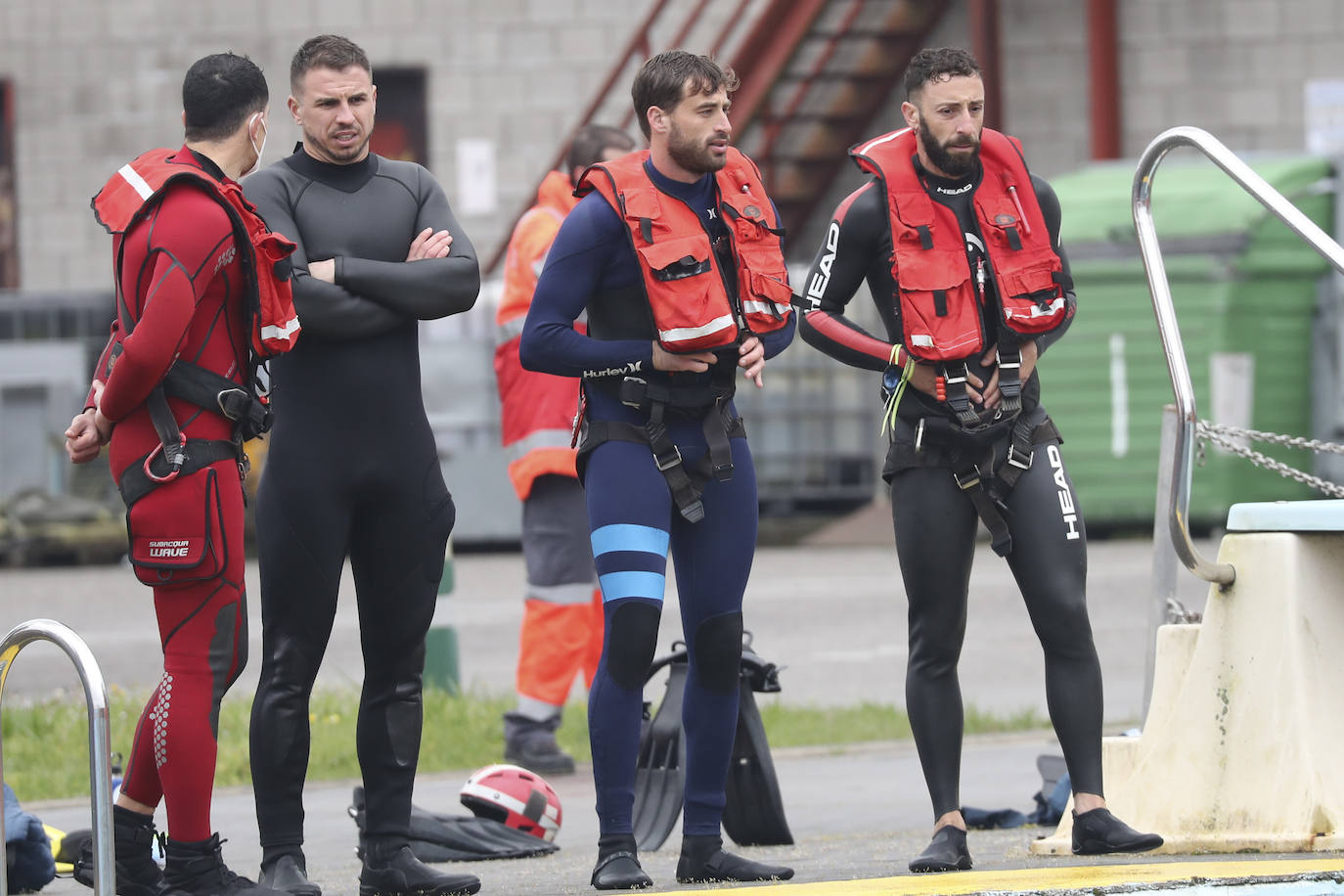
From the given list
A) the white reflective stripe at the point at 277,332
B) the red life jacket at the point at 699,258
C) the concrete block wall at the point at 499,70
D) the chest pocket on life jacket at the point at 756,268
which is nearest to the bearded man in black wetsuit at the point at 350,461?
the white reflective stripe at the point at 277,332

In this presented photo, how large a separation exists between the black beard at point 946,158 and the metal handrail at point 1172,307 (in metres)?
0.67

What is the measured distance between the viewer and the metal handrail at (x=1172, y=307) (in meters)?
5.93

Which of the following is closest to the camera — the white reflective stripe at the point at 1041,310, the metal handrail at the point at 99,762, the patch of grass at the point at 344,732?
the metal handrail at the point at 99,762

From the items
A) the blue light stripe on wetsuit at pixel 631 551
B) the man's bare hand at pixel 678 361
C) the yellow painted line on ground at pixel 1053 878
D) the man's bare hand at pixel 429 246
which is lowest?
the yellow painted line on ground at pixel 1053 878

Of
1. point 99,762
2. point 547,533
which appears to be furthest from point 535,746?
point 99,762

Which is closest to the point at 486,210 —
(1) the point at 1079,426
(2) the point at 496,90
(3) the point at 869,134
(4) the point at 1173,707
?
(2) the point at 496,90

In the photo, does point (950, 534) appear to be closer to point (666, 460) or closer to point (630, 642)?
point (666, 460)

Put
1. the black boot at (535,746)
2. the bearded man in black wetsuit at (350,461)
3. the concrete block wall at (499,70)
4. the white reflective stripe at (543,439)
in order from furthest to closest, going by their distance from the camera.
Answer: the concrete block wall at (499,70)
the white reflective stripe at (543,439)
the black boot at (535,746)
the bearded man in black wetsuit at (350,461)

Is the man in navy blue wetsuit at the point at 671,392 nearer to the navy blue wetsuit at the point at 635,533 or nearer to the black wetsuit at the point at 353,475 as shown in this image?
the navy blue wetsuit at the point at 635,533

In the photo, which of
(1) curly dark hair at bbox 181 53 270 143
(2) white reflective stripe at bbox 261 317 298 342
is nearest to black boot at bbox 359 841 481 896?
(2) white reflective stripe at bbox 261 317 298 342

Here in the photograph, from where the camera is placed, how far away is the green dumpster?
16.8m

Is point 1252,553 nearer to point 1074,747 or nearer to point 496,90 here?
point 1074,747

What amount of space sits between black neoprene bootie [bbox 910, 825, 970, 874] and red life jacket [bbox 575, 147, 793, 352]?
1.39 m

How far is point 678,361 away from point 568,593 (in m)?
2.89
